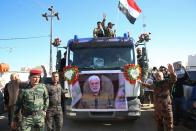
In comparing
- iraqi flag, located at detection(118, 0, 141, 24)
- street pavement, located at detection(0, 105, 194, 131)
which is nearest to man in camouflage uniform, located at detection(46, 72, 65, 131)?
street pavement, located at detection(0, 105, 194, 131)

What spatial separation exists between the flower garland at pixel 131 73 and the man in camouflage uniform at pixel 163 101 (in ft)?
5.35

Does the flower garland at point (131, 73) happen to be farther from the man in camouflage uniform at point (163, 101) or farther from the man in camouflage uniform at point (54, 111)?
the man in camouflage uniform at point (54, 111)

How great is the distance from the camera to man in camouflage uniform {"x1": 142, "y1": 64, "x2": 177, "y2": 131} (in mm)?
7309

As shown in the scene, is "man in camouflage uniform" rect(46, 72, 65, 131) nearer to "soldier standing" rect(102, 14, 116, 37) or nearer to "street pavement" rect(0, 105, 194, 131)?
"street pavement" rect(0, 105, 194, 131)

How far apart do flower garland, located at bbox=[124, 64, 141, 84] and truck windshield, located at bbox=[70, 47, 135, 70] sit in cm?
24

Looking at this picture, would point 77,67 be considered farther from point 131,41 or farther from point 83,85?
point 131,41

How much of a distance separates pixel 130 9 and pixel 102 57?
4.48 meters

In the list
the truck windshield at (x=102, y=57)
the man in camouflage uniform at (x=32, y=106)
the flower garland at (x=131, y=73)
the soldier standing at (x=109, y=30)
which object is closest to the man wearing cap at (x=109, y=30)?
the soldier standing at (x=109, y=30)

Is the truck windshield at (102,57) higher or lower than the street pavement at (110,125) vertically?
higher

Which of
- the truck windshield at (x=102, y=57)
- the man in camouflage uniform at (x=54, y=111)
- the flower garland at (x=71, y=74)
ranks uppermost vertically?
the truck windshield at (x=102, y=57)

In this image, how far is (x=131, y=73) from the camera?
9.26 m

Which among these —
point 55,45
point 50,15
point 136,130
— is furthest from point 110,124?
point 50,15

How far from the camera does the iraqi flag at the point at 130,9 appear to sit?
1356cm

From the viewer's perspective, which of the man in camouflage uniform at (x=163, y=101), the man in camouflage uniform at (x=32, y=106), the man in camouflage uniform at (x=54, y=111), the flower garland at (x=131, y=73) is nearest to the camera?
the man in camouflage uniform at (x=32, y=106)
